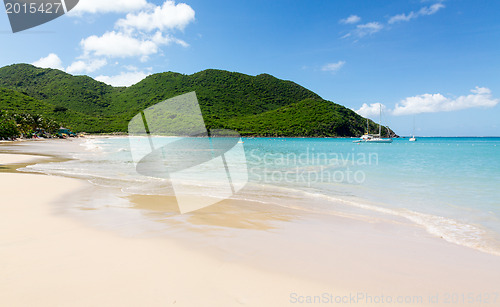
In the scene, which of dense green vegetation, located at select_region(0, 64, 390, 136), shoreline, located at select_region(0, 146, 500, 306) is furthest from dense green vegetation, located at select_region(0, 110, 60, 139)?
shoreline, located at select_region(0, 146, 500, 306)

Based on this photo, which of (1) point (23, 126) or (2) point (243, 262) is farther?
(1) point (23, 126)

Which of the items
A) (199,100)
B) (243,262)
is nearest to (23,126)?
(199,100)

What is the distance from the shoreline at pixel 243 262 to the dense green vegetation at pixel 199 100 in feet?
438

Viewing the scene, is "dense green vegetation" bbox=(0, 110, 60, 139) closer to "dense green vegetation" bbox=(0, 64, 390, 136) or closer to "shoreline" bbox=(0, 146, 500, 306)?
"dense green vegetation" bbox=(0, 64, 390, 136)

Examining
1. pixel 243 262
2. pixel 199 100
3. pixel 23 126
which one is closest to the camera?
pixel 243 262

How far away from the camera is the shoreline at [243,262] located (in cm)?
346

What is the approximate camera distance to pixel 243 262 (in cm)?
447

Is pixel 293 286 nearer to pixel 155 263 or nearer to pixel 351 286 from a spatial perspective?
pixel 351 286

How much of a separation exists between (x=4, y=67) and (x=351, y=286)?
260 meters

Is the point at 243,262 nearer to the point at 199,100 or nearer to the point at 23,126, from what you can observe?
the point at 23,126

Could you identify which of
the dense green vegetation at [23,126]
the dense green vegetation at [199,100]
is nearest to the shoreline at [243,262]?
the dense green vegetation at [23,126]

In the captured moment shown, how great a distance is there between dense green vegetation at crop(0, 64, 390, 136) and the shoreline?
134 m

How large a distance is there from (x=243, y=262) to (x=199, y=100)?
516ft

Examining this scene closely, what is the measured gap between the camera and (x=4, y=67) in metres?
189
